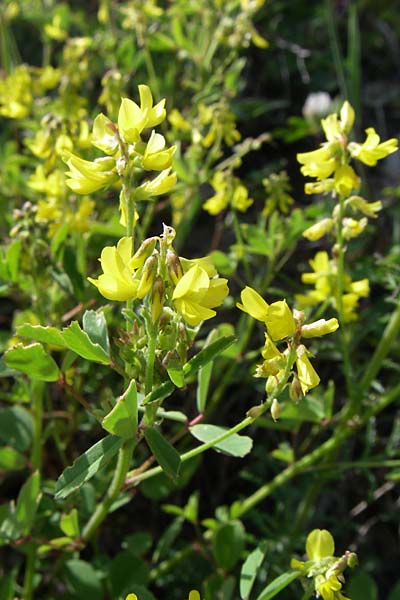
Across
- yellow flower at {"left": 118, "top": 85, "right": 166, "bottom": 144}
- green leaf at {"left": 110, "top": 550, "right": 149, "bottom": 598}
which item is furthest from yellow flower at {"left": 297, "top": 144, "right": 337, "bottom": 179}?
green leaf at {"left": 110, "top": 550, "right": 149, "bottom": 598}

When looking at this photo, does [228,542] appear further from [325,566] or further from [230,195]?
[230,195]

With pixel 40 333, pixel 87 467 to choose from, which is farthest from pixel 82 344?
pixel 87 467

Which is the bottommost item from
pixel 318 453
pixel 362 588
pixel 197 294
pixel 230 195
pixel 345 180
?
pixel 362 588

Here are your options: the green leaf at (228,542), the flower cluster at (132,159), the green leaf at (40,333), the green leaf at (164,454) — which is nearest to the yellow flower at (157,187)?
the flower cluster at (132,159)

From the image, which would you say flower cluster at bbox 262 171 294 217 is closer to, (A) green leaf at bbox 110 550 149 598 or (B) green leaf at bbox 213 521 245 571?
(B) green leaf at bbox 213 521 245 571

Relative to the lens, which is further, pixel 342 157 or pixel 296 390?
pixel 342 157

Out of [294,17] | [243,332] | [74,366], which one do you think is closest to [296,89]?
[294,17]

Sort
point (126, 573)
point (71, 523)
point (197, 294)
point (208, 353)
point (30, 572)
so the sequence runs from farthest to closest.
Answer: point (126, 573) < point (30, 572) < point (71, 523) < point (208, 353) < point (197, 294)
